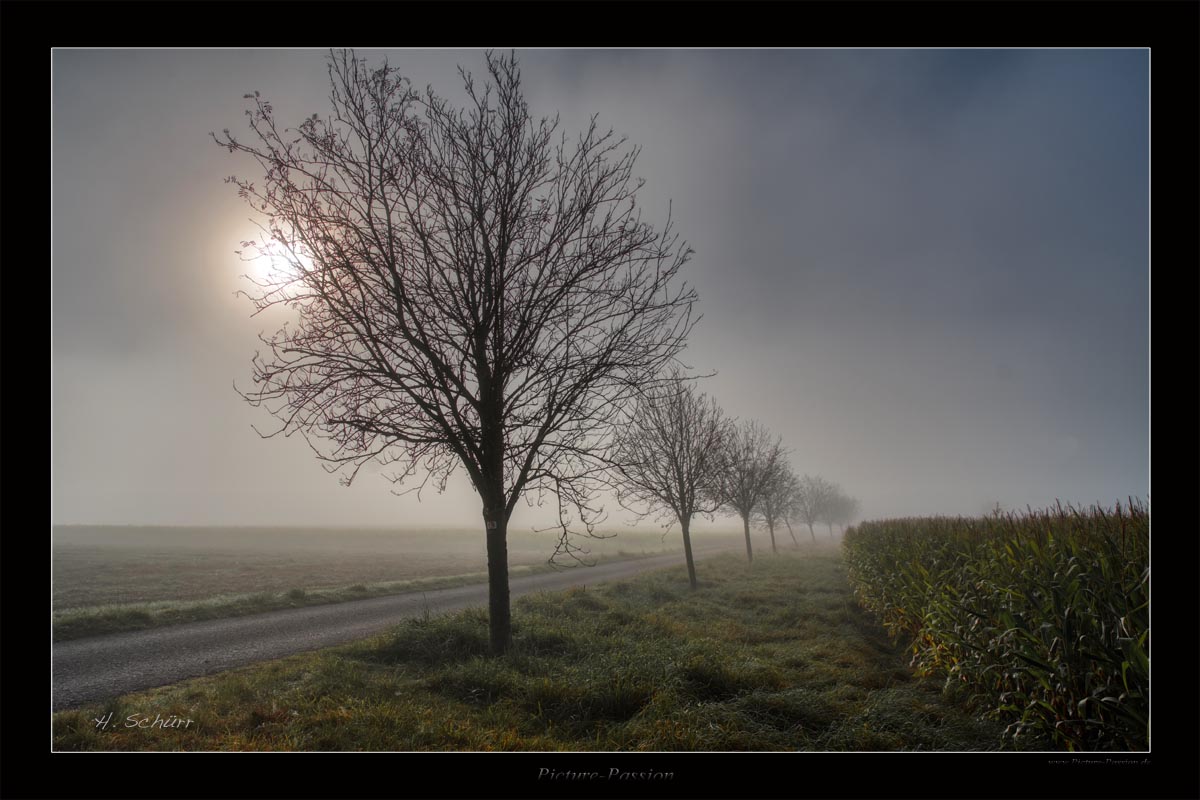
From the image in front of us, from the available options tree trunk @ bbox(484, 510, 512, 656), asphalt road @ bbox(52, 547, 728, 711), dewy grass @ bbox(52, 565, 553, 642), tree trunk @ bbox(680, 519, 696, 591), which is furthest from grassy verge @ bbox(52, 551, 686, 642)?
tree trunk @ bbox(680, 519, 696, 591)

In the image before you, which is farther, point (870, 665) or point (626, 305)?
point (626, 305)

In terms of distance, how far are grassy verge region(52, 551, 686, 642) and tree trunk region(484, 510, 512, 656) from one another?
1.76 m

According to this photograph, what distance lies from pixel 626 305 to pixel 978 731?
15.8ft

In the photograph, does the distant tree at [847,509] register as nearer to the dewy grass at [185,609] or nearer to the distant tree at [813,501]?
the distant tree at [813,501]

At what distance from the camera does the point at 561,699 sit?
4.09 m

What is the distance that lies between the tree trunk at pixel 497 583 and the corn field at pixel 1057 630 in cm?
461

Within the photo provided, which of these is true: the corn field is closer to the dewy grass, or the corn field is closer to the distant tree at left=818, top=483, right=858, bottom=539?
the dewy grass

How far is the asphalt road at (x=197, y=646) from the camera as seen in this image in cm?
525

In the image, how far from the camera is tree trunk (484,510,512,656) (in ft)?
18.3

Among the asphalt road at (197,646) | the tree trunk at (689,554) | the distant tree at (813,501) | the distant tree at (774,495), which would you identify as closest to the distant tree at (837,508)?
the distant tree at (813,501)
